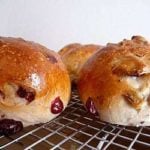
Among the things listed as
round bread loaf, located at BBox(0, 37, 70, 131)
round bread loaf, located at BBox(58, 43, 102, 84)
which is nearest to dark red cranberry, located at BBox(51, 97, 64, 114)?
round bread loaf, located at BBox(0, 37, 70, 131)

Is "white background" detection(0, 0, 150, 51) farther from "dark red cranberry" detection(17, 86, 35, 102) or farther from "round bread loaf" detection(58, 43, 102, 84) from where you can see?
"dark red cranberry" detection(17, 86, 35, 102)

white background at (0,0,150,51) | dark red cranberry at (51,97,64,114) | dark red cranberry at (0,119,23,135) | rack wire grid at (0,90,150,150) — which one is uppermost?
white background at (0,0,150,51)

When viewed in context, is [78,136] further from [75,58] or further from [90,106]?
[75,58]

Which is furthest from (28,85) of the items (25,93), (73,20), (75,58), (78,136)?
(73,20)

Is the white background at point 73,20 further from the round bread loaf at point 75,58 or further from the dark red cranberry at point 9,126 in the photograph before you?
the dark red cranberry at point 9,126

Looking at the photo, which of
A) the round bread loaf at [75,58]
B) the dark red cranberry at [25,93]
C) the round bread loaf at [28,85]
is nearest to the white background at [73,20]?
the round bread loaf at [75,58]

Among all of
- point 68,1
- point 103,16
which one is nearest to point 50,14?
point 68,1
